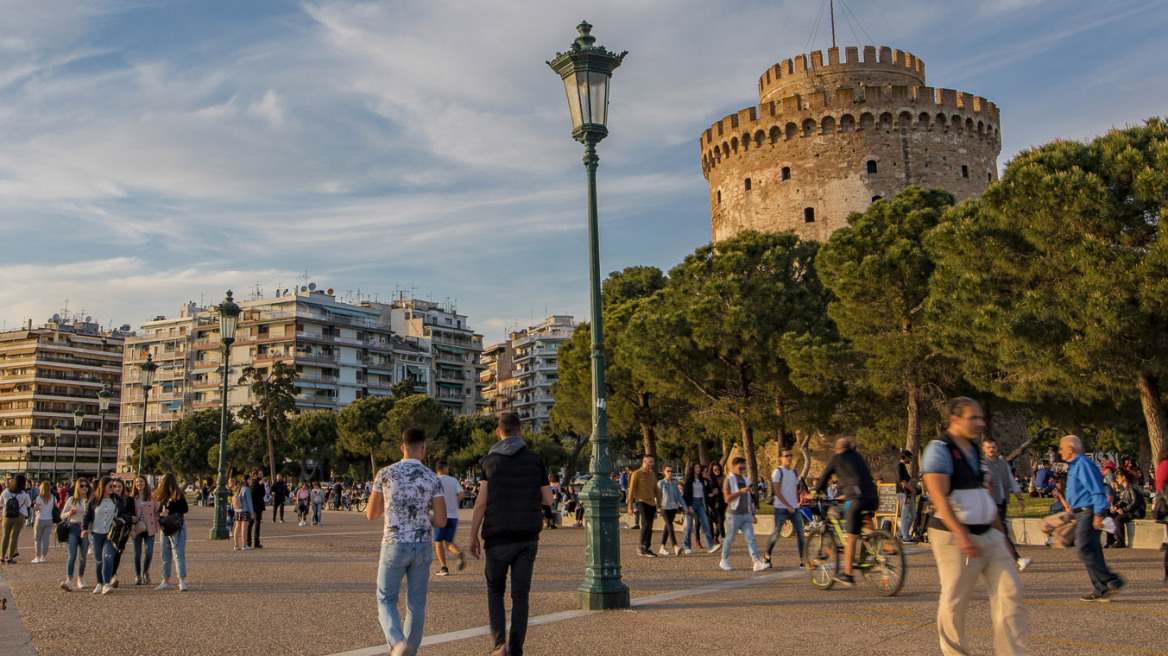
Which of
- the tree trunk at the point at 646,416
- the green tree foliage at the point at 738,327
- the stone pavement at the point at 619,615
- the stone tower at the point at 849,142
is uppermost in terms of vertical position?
the stone tower at the point at 849,142

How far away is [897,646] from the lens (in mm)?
6504

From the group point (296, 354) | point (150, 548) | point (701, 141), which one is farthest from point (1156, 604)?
point (296, 354)

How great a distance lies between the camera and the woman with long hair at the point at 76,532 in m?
10.9

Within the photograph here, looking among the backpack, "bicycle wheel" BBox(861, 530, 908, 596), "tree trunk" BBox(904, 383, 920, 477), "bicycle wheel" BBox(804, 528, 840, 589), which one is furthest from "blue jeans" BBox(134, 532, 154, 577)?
"tree trunk" BBox(904, 383, 920, 477)

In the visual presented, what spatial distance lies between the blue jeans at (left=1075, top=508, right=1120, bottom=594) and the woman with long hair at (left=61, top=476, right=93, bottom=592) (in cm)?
1065

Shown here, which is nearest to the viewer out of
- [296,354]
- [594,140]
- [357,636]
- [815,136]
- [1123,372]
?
[357,636]

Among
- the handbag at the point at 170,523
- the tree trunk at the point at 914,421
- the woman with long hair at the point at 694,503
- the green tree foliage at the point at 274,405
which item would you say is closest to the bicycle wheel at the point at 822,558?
the woman with long hair at the point at 694,503

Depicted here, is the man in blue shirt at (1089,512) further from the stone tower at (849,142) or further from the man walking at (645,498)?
the stone tower at (849,142)

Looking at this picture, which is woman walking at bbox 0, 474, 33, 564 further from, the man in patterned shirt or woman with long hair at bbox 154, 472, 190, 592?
the man in patterned shirt

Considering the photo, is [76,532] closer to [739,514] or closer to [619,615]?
[619,615]

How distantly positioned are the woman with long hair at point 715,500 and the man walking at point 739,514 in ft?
16.3

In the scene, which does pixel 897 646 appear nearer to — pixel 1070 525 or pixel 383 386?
pixel 1070 525

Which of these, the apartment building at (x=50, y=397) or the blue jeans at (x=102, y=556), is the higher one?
the apartment building at (x=50, y=397)

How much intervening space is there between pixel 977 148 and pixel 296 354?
67927 mm
